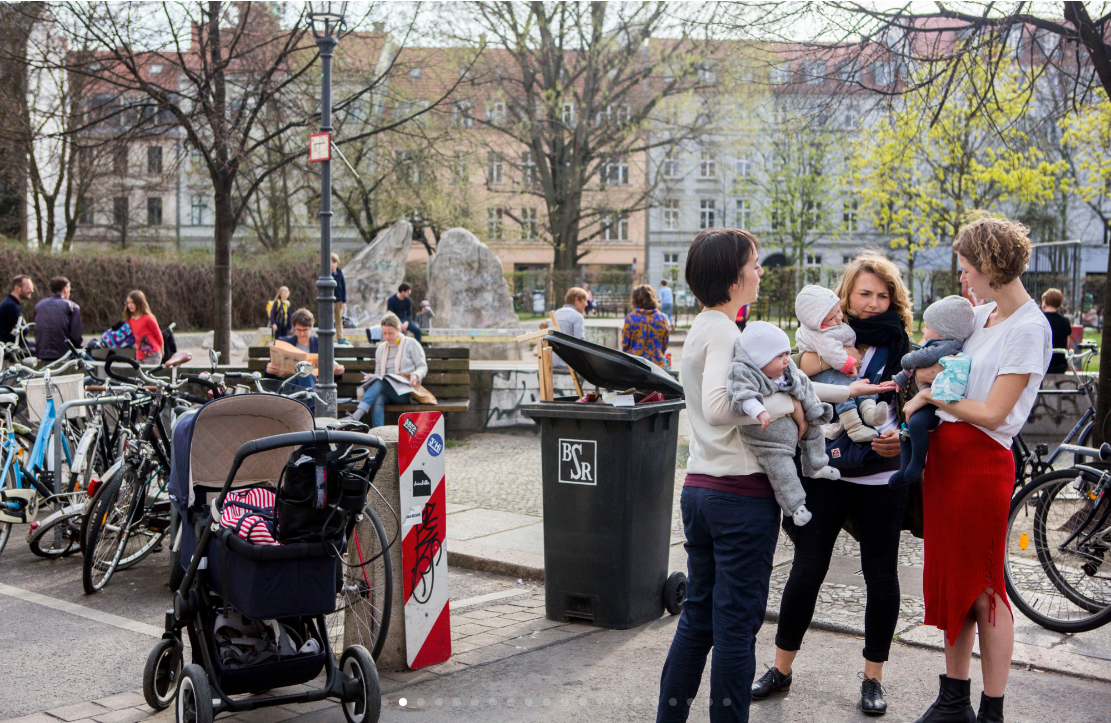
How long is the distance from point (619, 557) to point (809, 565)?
1251 millimetres

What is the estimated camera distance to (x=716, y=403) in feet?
9.99

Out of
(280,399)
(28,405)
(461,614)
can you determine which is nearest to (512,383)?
(28,405)

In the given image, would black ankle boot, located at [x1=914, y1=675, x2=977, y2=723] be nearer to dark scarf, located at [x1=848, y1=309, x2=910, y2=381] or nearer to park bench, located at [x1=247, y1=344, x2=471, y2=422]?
dark scarf, located at [x1=848, y1=309, x2=910, y2=381]

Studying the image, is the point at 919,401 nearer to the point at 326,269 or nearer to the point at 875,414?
the point at 875,414

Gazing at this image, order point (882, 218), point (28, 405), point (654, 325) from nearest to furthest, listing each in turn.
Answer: point (28, 405) < point (654, 325) < point (882, 218)

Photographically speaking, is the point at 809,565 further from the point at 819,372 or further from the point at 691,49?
the point at 691,49

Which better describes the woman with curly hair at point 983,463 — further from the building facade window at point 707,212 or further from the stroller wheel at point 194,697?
the building facade window at point 707,212

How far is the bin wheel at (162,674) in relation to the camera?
391 cm

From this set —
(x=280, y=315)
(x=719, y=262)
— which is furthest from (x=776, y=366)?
(x=280, y=315)

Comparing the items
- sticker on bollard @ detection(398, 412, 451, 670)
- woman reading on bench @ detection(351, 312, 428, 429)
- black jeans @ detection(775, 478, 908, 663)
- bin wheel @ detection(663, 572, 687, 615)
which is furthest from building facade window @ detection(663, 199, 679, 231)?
black jeans @ detection(775, 478, 908, 663)

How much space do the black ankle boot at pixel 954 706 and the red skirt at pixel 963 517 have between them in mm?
180

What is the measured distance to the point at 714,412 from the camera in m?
3.05

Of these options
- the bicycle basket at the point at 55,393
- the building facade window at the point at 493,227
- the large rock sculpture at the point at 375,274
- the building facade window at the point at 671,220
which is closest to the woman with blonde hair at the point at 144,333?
the bicycle basket at the point at 55,393

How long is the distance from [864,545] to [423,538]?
6.35 ft
